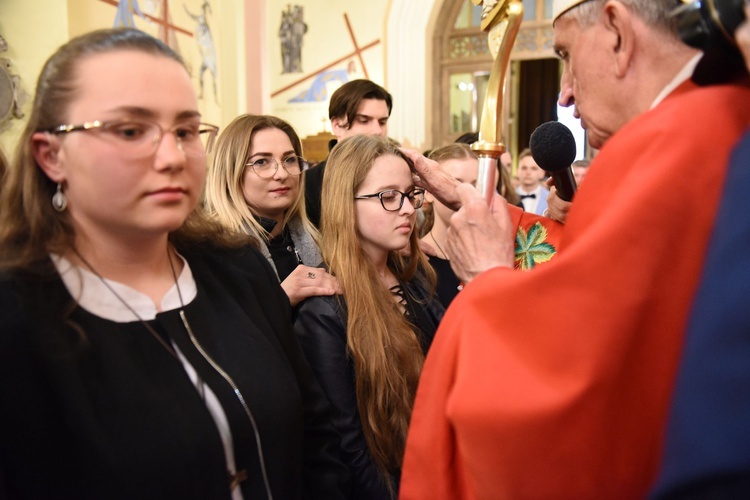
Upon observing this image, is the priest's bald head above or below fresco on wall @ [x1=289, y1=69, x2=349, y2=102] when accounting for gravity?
below

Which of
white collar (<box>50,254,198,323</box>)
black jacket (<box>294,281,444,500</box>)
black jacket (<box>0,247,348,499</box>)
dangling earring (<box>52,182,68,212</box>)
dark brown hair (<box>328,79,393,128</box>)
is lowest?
black jacket (<box>294,281,444,500</box>)

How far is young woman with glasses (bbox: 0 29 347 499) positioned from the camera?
101cm

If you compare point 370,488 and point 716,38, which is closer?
point 716,38

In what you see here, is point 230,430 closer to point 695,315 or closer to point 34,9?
point 695,315

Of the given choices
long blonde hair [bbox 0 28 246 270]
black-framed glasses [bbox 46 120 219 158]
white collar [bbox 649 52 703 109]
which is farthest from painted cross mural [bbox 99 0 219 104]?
white collar [bbox 649 52 703 109]

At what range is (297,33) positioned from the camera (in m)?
10.3

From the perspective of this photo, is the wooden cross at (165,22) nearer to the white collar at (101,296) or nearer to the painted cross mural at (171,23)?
the painted cross mural at (171,23)

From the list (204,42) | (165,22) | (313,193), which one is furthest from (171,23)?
(313,193)

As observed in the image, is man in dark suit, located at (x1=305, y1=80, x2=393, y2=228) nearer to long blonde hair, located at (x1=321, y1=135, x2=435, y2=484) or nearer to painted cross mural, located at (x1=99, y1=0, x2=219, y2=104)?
long blonde hair, located at (x1=321, y1=135, x2=435, y2=484)

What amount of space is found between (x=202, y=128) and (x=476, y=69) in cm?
958

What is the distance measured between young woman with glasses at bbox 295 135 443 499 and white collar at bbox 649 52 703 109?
1044 millimetres

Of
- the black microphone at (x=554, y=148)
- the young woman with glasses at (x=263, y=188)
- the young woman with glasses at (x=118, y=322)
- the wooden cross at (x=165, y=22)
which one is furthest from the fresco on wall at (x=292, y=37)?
the young woman with glasses at (x=118, y=322)

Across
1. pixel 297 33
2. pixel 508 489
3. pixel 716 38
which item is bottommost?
pixel 508 489

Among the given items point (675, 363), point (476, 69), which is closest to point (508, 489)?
point (675, 363)
